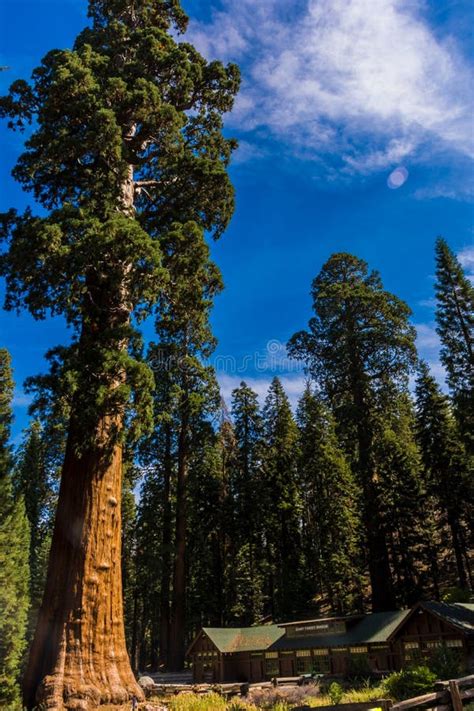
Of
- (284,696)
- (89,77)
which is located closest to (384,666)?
(284,696)

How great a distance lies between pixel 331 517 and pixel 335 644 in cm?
1352

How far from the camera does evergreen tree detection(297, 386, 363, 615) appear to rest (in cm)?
3709

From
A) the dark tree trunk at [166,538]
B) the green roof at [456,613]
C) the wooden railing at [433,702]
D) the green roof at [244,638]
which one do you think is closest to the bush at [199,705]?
the wooden railing at [433,702]

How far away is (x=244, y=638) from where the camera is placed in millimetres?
30906

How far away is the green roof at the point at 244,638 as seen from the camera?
2977 cm

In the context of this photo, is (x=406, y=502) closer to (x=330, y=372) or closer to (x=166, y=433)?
(x=330, y=372)

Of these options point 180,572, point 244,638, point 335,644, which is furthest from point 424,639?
point 180,572

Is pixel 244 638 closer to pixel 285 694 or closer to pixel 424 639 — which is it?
pixel 285 694

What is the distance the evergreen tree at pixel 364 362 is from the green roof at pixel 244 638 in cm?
650

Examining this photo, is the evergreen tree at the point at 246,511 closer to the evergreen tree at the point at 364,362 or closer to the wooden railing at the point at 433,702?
the evergreen tree at the point at 364,362

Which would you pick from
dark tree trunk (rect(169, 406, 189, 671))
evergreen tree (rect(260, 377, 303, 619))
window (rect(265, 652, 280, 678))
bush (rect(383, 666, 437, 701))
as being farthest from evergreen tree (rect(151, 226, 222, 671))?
bush (rect(383, 666, 437, 701))

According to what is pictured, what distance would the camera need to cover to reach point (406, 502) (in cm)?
3688

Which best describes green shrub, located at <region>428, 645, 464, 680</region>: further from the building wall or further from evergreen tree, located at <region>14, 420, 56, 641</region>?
evergreen tree, located at <region>14, 420, 56, 641</region>

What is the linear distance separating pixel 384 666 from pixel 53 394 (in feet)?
72.2
